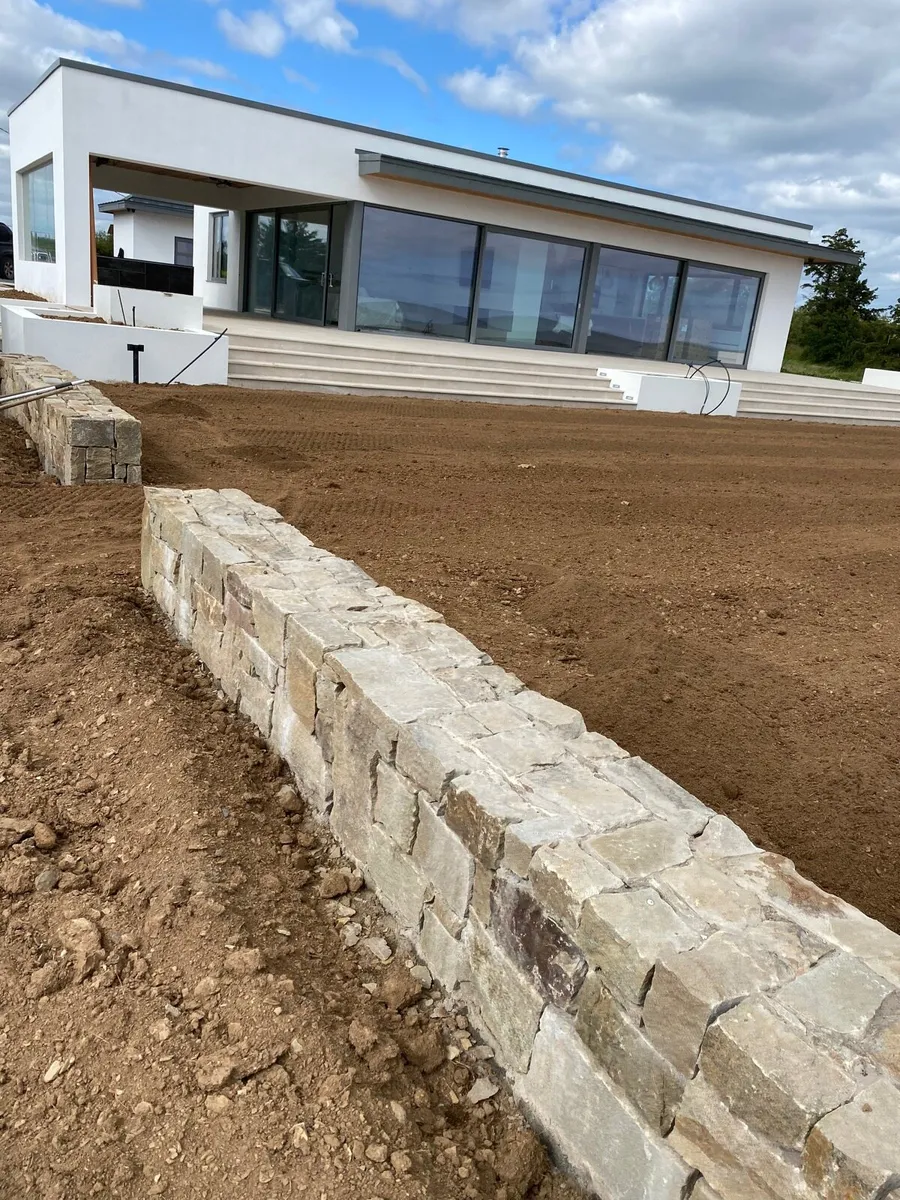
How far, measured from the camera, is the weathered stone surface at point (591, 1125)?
1680 millimetres

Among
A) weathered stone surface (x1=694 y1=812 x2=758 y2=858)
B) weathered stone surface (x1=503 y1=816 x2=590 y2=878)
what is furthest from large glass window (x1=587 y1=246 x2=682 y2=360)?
weathered stone surface (x1=503 y1=816 x2=590 y2=878)

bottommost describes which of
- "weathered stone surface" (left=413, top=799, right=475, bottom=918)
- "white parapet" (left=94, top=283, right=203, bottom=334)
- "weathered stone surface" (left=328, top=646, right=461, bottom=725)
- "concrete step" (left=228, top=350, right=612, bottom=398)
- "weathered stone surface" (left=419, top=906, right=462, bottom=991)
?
"weathered stone surface" (left=419, top=906, right=462, bottom=991)

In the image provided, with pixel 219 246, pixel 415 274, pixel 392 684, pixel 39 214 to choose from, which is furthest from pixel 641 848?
pixel 219 246

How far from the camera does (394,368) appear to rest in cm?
1420

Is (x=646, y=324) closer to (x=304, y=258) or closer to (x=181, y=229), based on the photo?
(x=304, y=258)

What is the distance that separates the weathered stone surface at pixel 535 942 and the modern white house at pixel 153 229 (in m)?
28.9

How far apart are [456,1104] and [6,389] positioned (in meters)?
8.71

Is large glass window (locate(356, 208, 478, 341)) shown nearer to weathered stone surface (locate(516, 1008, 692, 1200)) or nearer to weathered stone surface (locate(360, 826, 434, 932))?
weathered stone surface (locate(360, 826, 434, 932))

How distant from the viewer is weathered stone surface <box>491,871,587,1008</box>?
185 centimetres

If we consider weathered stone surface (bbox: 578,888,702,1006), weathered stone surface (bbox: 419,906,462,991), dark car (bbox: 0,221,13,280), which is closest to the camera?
weathered stone surface (bbox: 578,888,702,1006)

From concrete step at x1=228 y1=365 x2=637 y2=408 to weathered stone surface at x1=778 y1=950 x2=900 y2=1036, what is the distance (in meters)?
11.9

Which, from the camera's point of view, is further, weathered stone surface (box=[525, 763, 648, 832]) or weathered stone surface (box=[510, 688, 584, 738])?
weathered stone surface (box=[510, 688, 584, 738])

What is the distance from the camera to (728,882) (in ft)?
6.33

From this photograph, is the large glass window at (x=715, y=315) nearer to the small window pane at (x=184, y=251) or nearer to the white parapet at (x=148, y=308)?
the white parapet at (x=148, y=308)
